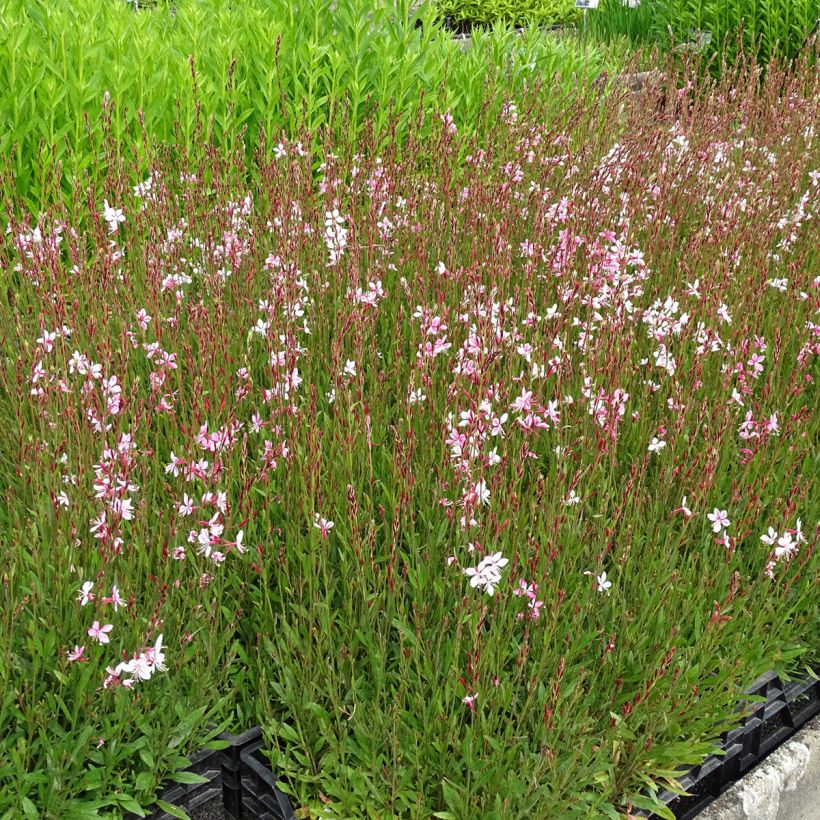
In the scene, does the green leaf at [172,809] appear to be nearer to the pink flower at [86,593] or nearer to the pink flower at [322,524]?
the pink flower at [86,593]

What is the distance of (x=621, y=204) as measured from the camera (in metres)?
4.12

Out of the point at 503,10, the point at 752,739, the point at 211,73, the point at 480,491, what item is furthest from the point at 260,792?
the point at 503,10

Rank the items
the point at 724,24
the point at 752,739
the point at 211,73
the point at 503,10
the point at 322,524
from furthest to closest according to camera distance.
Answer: the point at 503,10 < the point at 724,24 < the point at 211,73 < the point at 752,739 < the point at 322,524

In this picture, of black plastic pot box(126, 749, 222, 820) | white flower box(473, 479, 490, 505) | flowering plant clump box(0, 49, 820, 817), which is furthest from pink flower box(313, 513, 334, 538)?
black plastic pot box(126, 749, 222, 820)

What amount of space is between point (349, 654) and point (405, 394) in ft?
3.48

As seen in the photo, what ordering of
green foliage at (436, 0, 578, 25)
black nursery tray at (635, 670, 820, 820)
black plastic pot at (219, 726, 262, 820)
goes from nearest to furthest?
1. black plastic pot at (219, 726, 262, 820)
2. black nursery tray at (635, 670, 820, 820)
3. green foliage at (436, 0, 578, 25)

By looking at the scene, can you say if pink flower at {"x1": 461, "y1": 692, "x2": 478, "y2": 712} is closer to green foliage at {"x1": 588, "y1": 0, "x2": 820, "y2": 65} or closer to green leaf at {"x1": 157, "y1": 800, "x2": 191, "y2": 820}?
green leaf at {"x1": 157, "y1": 800, "x2": 191, "y2": 820}

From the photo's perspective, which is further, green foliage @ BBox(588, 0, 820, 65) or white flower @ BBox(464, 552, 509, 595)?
green foliage @ BBox(588, 0, 820, 65)

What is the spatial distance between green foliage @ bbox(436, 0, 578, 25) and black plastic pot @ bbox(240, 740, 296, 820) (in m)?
11.5

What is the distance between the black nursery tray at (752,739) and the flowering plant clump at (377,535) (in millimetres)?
77

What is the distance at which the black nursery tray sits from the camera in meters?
2.51

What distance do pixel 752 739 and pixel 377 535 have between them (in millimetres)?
1255

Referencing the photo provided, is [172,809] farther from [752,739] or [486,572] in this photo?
[752,739]

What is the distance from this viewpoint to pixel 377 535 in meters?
2.84
